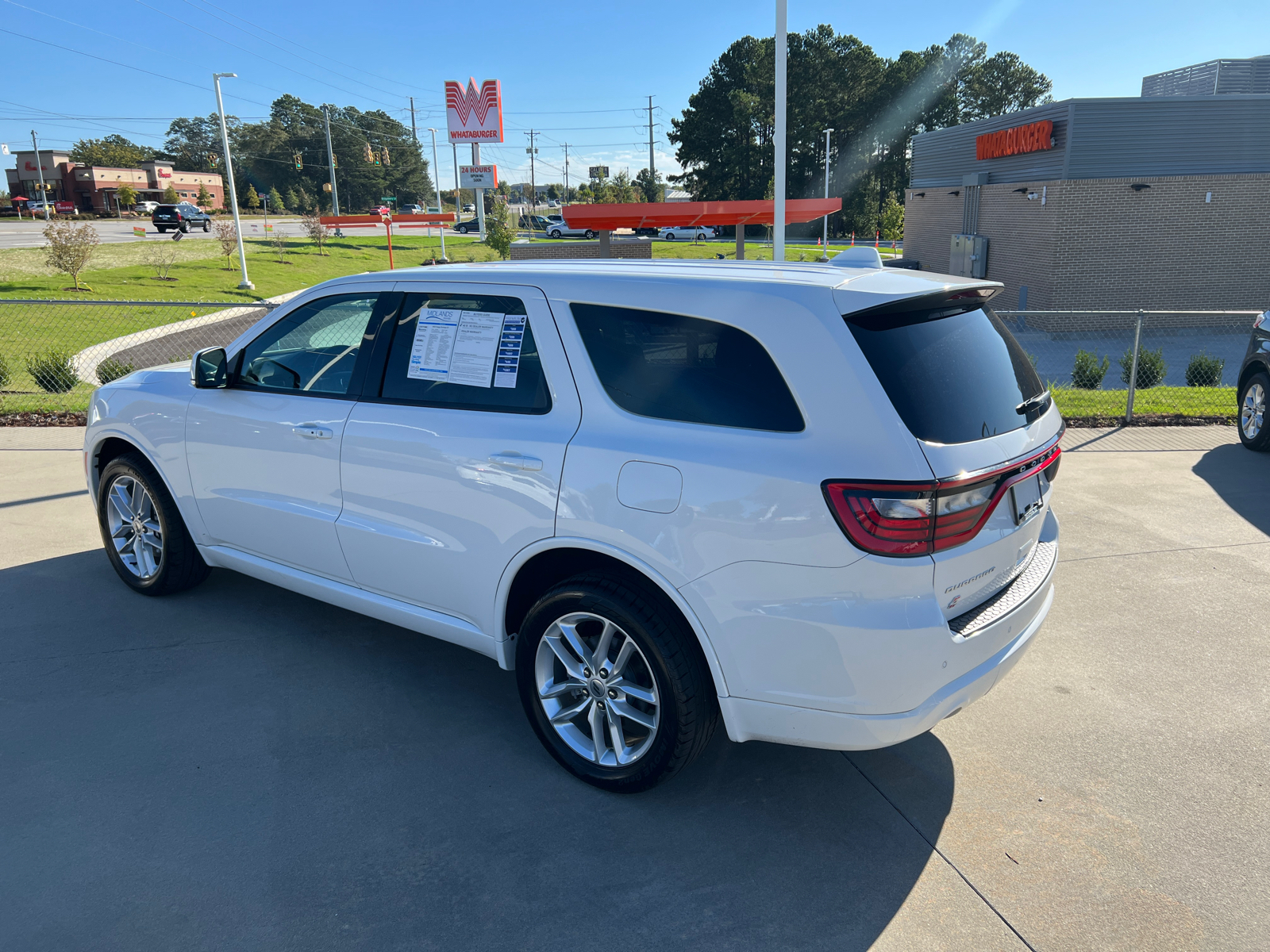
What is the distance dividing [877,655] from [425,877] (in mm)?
1607

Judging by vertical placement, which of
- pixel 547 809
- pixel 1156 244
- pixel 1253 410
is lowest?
pixel 547 809

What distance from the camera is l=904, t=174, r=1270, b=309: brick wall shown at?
82.3 ft

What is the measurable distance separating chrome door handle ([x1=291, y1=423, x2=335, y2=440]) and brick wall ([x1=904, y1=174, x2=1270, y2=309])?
2582 centimetres

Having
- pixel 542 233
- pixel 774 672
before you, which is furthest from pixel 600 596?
pixel 542 233

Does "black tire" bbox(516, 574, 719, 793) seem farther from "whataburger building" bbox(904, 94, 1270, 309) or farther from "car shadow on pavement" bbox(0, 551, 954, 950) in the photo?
"whataburger building" bbox(904, 94, 1270, 309)

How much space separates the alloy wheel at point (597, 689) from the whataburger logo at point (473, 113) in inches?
2029

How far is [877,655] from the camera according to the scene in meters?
2.63

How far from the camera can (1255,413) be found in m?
8.03

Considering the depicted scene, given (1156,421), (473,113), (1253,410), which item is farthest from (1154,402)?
(473,113)

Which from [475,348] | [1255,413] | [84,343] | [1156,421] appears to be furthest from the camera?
[84,343]

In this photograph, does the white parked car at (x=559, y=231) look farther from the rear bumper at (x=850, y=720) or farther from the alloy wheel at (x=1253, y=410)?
the rear bumper at (x=850, y=720)

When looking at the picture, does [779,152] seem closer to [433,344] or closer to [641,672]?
[433,344]

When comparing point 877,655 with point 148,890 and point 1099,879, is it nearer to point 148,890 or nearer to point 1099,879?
point 1099,879

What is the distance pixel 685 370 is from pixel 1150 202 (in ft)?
90.4
